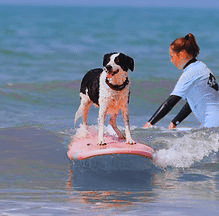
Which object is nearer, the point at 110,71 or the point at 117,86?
the point at 110,71

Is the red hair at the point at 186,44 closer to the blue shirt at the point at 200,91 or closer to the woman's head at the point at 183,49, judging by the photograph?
the woman's head at the point at 183,49

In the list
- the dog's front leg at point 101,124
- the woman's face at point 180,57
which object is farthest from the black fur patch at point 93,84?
the woman's face at point 180,57

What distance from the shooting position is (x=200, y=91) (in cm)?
838

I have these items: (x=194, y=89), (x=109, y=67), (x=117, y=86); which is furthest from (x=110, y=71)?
(x=194, y=89)

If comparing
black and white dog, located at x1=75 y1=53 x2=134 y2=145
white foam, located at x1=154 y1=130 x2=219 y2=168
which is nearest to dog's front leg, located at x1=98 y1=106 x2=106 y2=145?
black and white dog, located at x1=75 y1=53 x2=134 y2=145

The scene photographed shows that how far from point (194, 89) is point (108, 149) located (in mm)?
1546

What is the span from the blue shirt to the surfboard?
1022 mm

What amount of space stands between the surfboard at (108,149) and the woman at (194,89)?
2.54 ft

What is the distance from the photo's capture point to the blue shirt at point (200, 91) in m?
8.31

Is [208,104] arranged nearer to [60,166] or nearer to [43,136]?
[60,166]

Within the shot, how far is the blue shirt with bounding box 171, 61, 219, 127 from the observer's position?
8.31 meters

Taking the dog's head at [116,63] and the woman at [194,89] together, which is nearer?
the dog's head at [116,63]

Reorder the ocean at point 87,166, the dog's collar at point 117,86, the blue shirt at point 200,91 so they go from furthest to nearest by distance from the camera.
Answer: the blue shirt at point 200,91 < the dog's collar at point 117,86 < the ocean at point 87,166

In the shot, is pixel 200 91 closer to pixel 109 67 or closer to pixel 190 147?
pixel 190 147
